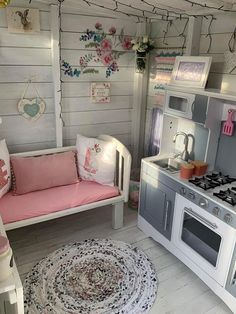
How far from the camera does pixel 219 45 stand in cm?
220

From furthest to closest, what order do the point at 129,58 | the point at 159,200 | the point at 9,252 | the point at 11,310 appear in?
the point at 129,58 < the point at 159,200 < the point at 11,310 < the point at 9,252

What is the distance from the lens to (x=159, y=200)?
2328 millimetres

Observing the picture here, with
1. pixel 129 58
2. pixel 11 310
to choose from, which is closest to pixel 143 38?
pixel 129 58

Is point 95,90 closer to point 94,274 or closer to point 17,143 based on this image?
point 17,143

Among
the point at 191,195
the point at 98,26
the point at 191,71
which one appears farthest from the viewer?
the point at 98,26

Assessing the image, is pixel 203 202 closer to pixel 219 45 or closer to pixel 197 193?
pixel 197 193

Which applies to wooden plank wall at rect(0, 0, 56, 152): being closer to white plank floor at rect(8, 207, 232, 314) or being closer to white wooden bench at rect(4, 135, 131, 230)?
white wooden bench at rect(4, 135, 131, 230)

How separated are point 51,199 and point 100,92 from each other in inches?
48.8

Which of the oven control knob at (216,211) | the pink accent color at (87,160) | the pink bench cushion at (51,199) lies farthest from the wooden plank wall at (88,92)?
the oven control knob at (216,211)

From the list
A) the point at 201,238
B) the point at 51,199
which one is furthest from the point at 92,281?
the point at 201,238

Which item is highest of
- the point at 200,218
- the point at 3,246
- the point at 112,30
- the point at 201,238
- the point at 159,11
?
the point at 159,11

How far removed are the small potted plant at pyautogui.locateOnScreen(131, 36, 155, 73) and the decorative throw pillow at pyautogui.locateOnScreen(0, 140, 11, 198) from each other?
1.56m

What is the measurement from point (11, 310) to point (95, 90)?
6.94 ft

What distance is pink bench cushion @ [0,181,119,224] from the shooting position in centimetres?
214
